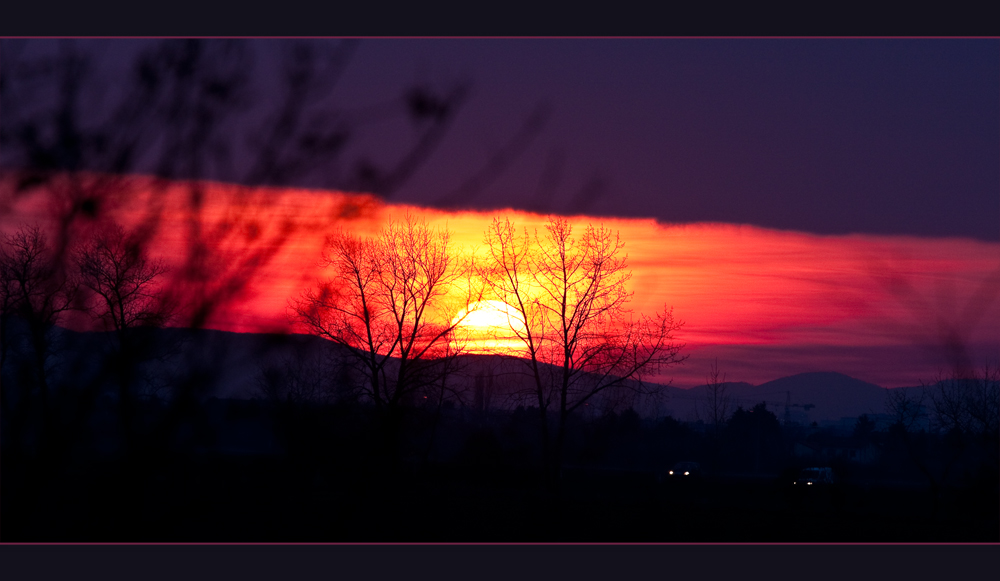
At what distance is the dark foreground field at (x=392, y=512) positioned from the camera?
111 inches

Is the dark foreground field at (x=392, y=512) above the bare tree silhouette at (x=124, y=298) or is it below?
below

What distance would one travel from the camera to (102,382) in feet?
8.32

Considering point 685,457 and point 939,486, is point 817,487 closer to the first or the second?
point 939,486

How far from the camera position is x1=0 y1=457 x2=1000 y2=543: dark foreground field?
9.24 feet

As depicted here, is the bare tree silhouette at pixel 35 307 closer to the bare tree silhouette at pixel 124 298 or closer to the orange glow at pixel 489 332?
the bare tree silhouette at pixel 124 298

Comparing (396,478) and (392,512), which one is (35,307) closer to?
(392,512)

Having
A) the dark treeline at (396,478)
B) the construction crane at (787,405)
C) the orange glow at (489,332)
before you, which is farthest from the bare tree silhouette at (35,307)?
the construction crane at (787,405)

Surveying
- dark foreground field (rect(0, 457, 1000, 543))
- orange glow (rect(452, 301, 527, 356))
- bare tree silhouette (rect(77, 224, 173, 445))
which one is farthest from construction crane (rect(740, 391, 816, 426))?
bare tree silhouette (rect(77, 224, 173, 445))

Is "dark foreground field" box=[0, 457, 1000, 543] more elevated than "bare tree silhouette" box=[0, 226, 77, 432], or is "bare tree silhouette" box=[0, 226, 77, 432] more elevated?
"bare tree silhouette" box=[0, 226, 77, 432]

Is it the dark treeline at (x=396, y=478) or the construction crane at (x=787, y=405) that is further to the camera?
the construction crane at (x=787, y=405)

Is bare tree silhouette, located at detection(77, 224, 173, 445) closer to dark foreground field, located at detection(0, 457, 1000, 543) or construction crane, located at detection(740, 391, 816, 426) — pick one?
dark foreground field, located at detection(0, 457, 1000, 543)

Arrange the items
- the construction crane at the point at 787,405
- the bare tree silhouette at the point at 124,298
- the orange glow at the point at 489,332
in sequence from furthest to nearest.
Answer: the construction crane at the point at 787,405 → the orange glow at the point at 489,332 → the bare tree silhouette at the point at 124,298

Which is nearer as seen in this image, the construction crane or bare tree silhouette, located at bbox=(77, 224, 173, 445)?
bare tree silhouette, located at bbox=(77, 224, 173, 445)

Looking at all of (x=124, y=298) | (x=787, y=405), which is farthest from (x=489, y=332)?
(x=787, y=405)
